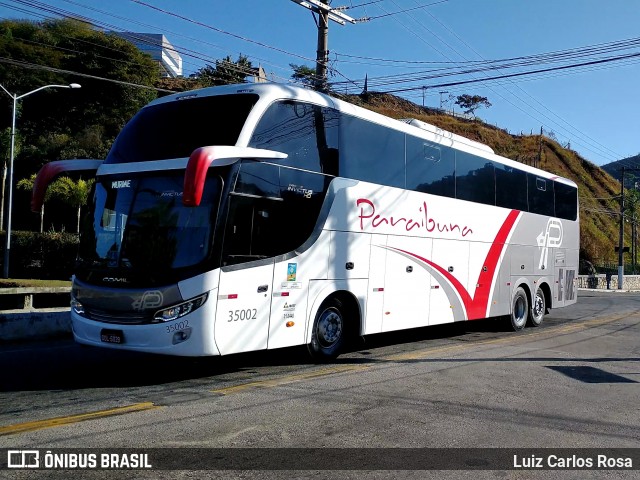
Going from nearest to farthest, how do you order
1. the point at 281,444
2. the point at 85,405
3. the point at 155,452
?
the point at 155,452 → the point at 281,444 → the point at 85,405

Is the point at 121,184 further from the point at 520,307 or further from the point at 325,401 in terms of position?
the point at 520,307

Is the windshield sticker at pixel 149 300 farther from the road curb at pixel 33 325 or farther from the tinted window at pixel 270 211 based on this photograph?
the road curb at pixel 33 325

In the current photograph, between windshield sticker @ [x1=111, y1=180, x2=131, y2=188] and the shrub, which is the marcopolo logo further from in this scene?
the shrub

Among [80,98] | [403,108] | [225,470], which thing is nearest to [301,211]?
[225,470]

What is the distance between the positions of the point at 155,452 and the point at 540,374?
6456 mm

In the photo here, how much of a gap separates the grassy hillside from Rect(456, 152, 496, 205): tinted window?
199 feet

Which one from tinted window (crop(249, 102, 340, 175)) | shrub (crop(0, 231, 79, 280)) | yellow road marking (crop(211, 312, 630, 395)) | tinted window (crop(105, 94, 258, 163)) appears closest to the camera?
yellow road marking (crop(211, 312, 630, 395))

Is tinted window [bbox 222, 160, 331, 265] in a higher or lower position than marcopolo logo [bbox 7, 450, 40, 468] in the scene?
Answer: higher

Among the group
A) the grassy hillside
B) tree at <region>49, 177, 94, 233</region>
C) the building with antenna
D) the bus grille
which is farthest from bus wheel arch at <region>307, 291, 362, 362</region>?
the building with antenna

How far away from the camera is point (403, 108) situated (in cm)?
11738

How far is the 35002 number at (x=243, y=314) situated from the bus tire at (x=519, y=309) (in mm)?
9303

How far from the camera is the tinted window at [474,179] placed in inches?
533

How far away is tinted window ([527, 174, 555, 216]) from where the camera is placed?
16.5 m

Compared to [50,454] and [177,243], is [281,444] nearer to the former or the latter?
[50,454]
